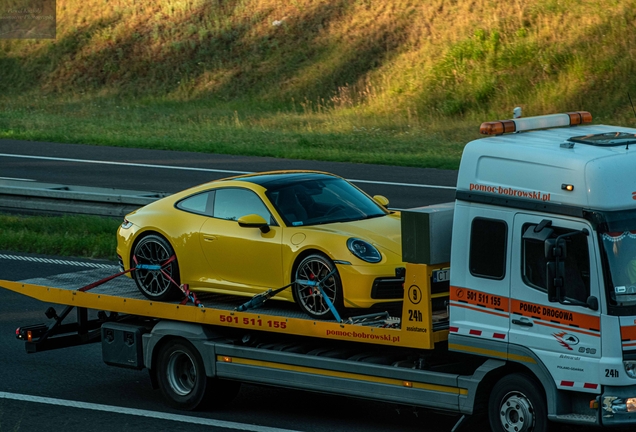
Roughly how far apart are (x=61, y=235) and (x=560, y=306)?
1159cm

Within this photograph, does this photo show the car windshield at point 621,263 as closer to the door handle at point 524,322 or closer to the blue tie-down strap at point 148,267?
the door handle at point 524,322

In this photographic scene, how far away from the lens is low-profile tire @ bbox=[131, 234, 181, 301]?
1055 cm

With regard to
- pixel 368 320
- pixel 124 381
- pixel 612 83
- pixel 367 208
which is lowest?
pixel 124 381

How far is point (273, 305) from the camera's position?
10.1m

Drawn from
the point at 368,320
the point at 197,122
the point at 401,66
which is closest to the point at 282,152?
the point at 197,122

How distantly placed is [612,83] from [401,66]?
7.93m

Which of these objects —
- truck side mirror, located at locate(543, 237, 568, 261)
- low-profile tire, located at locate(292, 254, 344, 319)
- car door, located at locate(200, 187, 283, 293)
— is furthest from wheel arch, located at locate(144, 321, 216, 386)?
truck side mirror, located at locate(543, 237, 568, 261)

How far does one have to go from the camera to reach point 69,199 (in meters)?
18.6

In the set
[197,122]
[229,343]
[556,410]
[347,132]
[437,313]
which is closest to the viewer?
[556,410]

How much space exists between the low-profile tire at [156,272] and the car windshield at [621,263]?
441 cm

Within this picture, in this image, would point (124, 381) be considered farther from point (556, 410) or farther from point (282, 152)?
point (282, 152)

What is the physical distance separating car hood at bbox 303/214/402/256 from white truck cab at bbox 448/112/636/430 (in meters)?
1.33

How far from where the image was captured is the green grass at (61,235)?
17.2 m

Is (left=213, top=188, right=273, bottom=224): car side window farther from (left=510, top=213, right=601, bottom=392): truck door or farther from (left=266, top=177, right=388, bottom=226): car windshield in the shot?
(left=510, top=213, right=601, bottom=392): truck door
